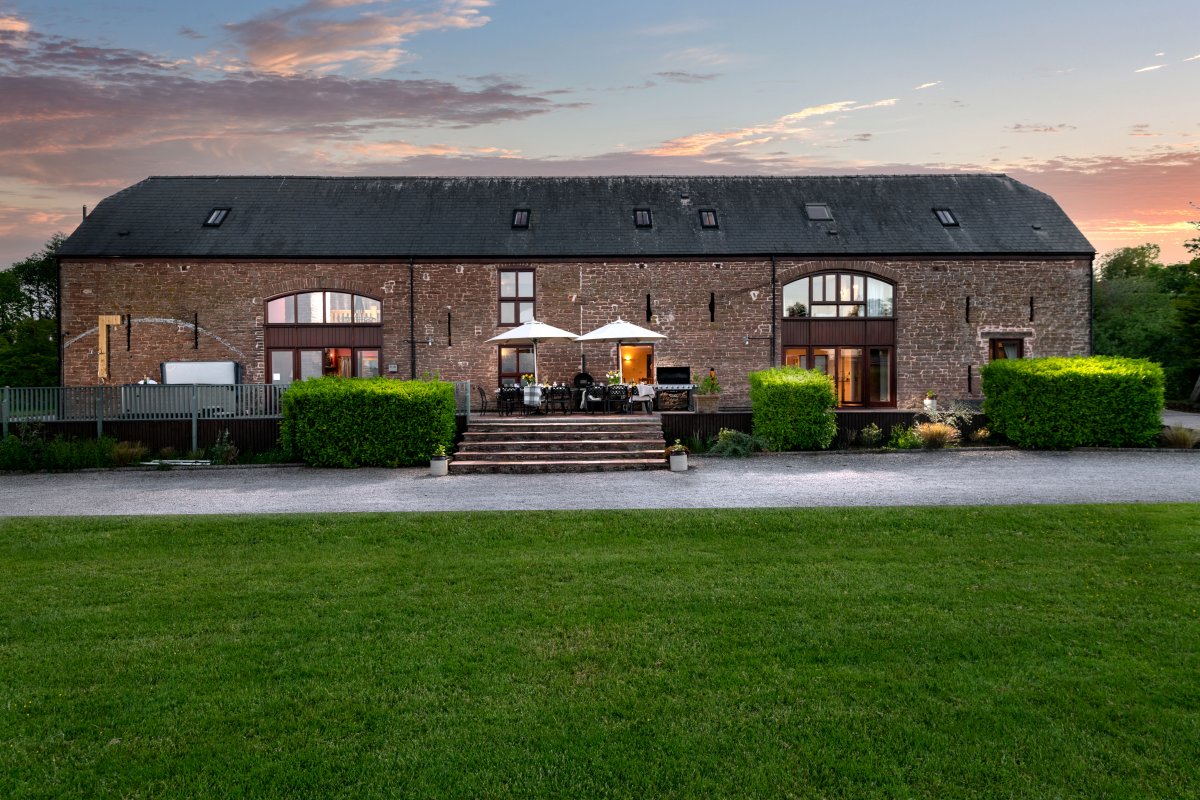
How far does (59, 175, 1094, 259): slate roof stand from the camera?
23.1 meters

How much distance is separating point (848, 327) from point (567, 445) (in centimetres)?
1176

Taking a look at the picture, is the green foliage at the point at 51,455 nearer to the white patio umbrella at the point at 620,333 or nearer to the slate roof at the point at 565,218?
the slate roof at the point at 565,218

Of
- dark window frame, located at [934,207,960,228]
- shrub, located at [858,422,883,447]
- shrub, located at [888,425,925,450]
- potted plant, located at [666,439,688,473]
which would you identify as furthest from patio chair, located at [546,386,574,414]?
dark window frame, located at [934,207,960,228]

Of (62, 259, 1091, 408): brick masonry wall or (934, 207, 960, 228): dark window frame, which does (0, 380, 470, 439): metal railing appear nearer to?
(62, 259, 1091, 408): brick masonry wall

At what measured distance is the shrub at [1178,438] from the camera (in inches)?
629

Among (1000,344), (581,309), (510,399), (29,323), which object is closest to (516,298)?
(581,309)

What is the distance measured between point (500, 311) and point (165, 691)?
1871 centimetres

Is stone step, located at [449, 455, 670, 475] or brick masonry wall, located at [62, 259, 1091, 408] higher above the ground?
brick masonry wall, located at [62, 259, 1091, 408]

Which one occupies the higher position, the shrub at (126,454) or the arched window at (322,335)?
the arched window at (322,335)

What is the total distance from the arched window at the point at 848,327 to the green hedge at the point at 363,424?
12136 mm

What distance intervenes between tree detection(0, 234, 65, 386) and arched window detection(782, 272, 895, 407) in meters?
31.6

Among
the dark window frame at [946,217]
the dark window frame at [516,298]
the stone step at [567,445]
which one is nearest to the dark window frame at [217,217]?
the dark window frame at [516,298]

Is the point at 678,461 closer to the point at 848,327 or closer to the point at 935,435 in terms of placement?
the point at 935,435

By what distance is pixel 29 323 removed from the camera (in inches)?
1725
